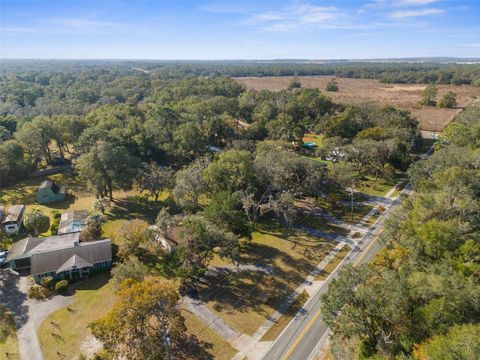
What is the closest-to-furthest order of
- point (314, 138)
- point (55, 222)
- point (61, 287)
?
1. point (61, 287)
2. point (55, 222)
3. point (314, 138)

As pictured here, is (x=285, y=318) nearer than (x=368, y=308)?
No

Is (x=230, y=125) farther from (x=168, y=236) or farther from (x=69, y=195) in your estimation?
(x=168, y=236)

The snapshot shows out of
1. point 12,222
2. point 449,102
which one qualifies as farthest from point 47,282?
point 449,102

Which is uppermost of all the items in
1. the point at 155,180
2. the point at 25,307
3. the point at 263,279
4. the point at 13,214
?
the point at 155,180

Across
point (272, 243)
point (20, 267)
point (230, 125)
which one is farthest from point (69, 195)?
point (230, 125)

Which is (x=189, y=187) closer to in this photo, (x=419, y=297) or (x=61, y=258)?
(x=61, y=258)

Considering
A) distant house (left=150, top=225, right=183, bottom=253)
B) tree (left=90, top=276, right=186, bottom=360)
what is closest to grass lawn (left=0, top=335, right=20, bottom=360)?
tree (left=90, top=276, right=186, bottom=360)
